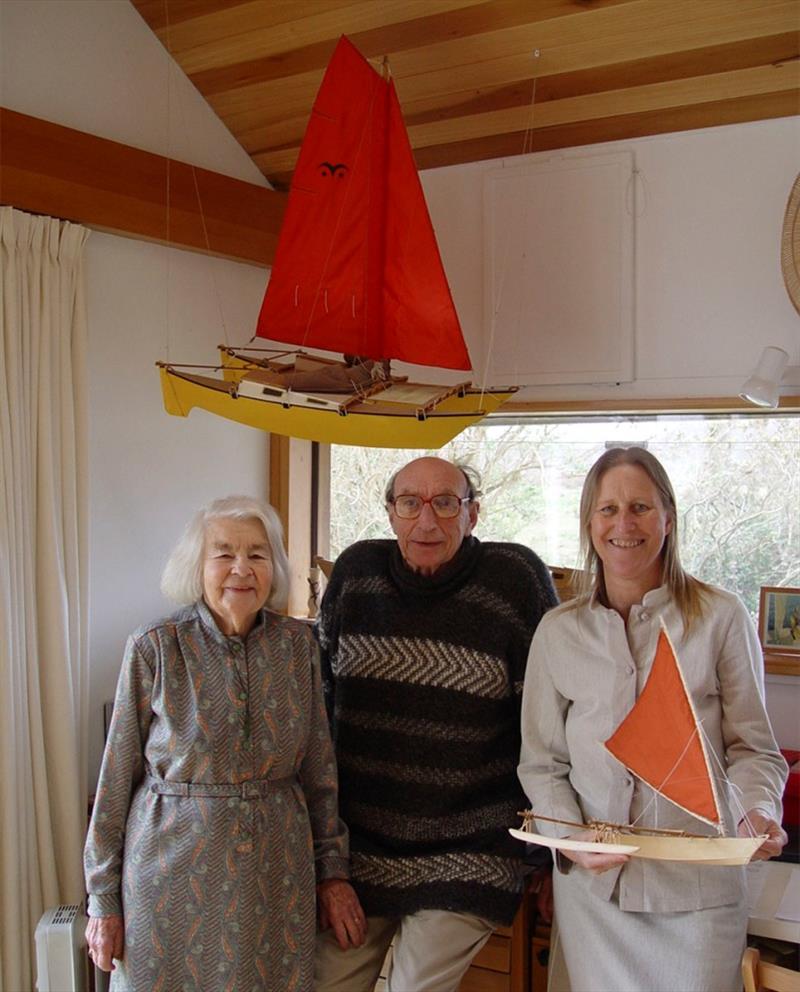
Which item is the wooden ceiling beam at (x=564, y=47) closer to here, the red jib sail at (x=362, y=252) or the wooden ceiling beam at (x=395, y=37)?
the wooden ceiling beam at (x=395, y=37)

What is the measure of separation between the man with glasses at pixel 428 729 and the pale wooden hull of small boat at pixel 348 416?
7.2 inches

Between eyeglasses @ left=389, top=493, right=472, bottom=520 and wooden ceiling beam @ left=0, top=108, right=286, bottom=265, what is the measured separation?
1.12 meters

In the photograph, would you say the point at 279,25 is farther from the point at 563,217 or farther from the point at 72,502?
the point at 72,502

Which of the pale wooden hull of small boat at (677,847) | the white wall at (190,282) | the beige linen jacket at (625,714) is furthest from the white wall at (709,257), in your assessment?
the pale wooden hull of small boat at (677,847)

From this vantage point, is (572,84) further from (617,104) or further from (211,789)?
(211,789)

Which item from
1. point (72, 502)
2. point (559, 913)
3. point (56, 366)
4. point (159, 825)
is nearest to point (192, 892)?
point (159, 825)

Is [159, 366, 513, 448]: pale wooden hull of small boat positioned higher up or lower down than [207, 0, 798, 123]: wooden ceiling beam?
lower down

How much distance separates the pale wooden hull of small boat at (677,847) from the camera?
4.30ft

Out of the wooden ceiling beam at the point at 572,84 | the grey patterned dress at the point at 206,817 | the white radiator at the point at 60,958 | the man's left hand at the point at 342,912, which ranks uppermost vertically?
the wooden ceiling beam at the point at 572,84

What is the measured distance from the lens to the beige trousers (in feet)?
5.77

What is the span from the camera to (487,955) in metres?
1.96

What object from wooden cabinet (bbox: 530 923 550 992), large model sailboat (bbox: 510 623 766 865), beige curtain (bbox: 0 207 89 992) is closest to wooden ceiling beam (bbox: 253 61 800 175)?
beige curtain (bbox: 0 207 89 992)

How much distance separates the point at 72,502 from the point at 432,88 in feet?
4.41

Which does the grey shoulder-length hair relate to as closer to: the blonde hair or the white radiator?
the blonde hair
